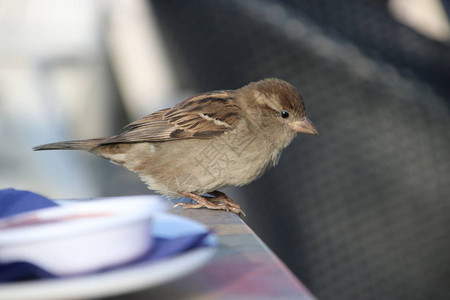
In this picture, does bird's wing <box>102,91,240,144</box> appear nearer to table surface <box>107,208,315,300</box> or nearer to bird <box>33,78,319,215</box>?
bird <box>33,78,319,215</box>

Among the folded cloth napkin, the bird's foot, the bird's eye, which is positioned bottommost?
the folded cloth napkin

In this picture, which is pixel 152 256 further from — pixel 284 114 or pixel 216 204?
pixel 284 114

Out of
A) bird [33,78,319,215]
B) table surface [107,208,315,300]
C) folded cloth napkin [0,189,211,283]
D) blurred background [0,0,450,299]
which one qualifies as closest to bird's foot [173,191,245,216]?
bird [33,78,319,215]

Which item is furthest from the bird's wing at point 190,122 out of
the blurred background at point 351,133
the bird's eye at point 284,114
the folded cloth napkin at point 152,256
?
the folded cloth napkin at point 152,256

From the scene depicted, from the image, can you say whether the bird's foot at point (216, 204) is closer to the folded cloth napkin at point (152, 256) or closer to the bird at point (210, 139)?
the bird at point (210, 139)

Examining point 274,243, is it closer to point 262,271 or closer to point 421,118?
point 421,118

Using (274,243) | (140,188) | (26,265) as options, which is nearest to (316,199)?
(274,243)

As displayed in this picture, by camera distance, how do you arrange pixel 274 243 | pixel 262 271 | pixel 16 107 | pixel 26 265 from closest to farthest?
pixel 26 265 → pixel 262 271 → pixel 274 243 → pixel 16 107
